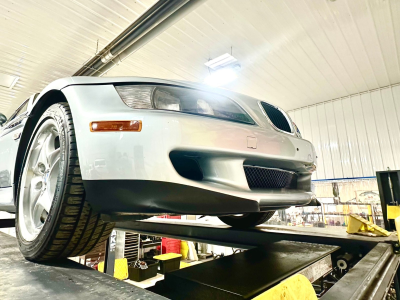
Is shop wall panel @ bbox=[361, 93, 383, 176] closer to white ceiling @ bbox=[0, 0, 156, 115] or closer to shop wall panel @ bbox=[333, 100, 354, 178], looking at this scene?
shop wall panel @ bbox=[333, 100, 354, 178]

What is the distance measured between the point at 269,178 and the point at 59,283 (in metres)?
0.94

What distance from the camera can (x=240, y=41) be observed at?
387cm

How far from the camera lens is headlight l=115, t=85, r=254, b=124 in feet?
3.14

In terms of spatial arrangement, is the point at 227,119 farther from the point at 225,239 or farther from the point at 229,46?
the point at 229,46

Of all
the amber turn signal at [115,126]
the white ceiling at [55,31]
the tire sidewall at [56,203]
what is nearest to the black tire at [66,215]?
the tire sidewall at [56,203]

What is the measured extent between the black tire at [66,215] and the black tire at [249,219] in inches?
56.9

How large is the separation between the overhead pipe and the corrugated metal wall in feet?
15.8

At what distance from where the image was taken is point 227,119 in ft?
3.33

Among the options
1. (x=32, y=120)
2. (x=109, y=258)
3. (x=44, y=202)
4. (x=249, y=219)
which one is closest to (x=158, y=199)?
(x=44, y=202)

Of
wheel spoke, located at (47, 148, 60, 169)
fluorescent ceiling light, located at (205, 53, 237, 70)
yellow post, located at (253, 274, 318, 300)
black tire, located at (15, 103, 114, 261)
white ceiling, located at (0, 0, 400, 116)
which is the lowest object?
yellow post, located at (253, 274, 318, 300)

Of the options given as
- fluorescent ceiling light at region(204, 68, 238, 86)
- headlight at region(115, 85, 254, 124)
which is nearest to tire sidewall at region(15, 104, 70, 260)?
headlight at region(115, 85, 254, 124)

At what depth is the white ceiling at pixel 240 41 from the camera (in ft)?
10.6

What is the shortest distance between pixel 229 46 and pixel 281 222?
3732 millimetres

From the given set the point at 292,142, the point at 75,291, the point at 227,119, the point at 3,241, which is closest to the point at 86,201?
the point at 75,291
